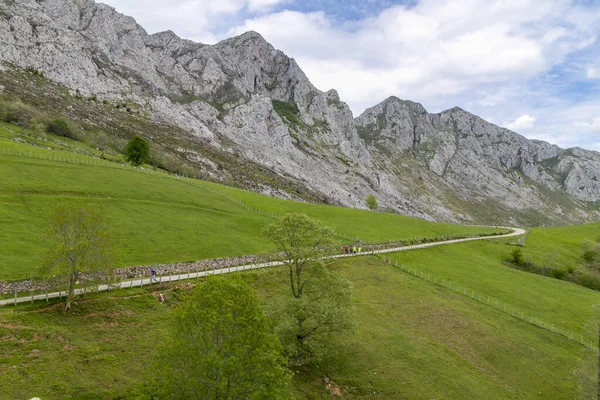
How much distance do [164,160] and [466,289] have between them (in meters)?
125

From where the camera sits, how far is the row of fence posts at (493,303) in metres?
52.2

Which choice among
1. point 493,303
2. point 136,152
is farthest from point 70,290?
point 136,152

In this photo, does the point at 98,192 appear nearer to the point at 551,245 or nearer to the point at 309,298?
the point at 309,298

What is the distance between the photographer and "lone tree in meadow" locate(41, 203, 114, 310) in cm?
3244

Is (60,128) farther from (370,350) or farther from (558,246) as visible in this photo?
(558,246)

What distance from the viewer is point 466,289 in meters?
63.5

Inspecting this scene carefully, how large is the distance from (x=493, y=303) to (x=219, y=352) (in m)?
56.0

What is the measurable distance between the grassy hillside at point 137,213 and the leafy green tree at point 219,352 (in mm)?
20756

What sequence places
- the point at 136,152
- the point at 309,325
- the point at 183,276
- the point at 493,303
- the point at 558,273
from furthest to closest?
the point at 136,152
the point at 558,273
the point at 493,303
the point at 183,276
the point at 309,325

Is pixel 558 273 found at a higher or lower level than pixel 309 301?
lower

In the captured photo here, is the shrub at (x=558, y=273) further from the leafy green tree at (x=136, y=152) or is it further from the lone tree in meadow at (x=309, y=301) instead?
the leafy green tree at (x=136, y=152)

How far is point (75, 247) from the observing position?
32500 millimetres

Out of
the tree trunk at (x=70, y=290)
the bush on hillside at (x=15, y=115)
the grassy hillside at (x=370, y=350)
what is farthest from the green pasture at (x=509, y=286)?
the bush on hillside at (x=15, y=115)

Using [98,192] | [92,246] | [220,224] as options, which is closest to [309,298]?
[92,246]
